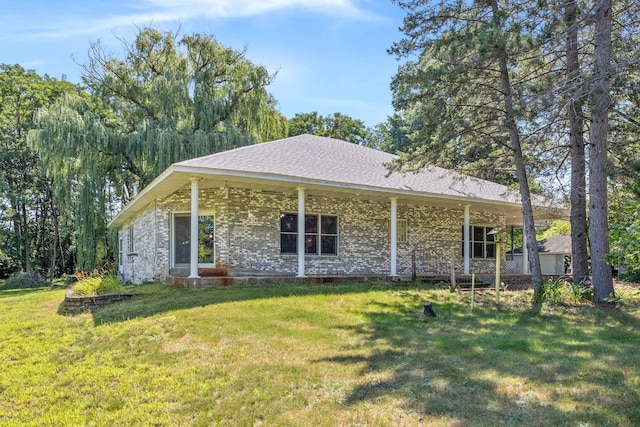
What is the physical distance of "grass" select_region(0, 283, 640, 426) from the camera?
3.80 metres

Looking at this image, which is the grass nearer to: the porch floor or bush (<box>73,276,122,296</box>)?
the porch floor

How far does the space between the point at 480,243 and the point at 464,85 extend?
8.76 metres

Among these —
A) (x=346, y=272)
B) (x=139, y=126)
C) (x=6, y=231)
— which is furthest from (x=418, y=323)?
(x=6, y=231)

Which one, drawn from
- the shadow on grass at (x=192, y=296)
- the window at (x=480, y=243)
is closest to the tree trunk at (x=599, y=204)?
the shadow on grass at (x=192, y=296)

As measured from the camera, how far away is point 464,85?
9961 millimetres

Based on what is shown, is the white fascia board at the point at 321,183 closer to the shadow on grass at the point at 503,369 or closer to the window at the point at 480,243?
the window at the point at 480,243

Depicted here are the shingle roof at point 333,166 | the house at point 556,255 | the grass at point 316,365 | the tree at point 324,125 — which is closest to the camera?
the grass at point 316,365

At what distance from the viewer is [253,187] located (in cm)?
1198

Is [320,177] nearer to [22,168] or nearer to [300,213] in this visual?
[300,213]

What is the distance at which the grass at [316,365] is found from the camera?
380 centimetres

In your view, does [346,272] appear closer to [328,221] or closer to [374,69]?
[328,221]

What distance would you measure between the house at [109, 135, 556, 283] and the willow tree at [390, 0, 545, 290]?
5.32ft

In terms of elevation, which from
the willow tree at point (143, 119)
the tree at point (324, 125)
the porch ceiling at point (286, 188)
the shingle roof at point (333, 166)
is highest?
the tree at point (324, 125)

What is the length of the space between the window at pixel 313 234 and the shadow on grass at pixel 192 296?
7.37 feet
